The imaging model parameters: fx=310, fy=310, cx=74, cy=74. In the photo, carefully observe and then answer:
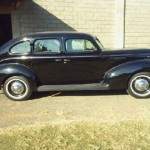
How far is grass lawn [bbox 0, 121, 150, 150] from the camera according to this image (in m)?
4.95

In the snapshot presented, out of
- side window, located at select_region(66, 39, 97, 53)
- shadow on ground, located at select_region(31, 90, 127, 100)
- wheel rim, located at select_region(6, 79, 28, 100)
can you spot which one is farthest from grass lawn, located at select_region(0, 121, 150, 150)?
side window, located at select_region(66, 39, 97, 53)

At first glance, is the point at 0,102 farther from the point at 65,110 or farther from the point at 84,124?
the point at 84,124

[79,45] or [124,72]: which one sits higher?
Answer: [79,45]

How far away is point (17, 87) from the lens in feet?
25.1

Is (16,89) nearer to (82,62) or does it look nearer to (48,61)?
(48,61)

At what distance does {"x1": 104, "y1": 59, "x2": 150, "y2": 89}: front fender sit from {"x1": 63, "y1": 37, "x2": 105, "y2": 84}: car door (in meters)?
0.31

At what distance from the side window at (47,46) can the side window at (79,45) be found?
29 centimetres

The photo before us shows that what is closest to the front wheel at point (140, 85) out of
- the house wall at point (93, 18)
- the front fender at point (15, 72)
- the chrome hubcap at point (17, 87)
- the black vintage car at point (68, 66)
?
the black vintage car at point (68, 66)

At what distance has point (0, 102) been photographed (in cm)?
766

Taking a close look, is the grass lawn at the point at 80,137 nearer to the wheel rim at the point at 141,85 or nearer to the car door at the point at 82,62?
the wheel rim at the point at 141,85

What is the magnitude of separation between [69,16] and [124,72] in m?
6.74

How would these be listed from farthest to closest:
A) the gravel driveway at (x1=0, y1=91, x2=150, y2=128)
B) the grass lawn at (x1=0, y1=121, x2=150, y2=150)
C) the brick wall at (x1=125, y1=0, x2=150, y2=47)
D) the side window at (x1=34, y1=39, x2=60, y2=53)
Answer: the brick wall at (x1=125, y1=0, x2=150, y2=47) < the side window at (x1=34, y1=39, x2=60, y2=53) < the gravel driveway at (x1=0, y1=91, x2=150, y2=128) < the grass lawn at (x1=0, y1=121, x2=150, y2=150)

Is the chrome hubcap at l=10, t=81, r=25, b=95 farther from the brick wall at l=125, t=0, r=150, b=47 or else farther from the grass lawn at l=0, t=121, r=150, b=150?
the brick wall at l=125, t=0, r=150, b=47

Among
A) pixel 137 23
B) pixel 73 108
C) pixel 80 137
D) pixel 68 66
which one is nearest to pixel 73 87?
pixel 68 66
